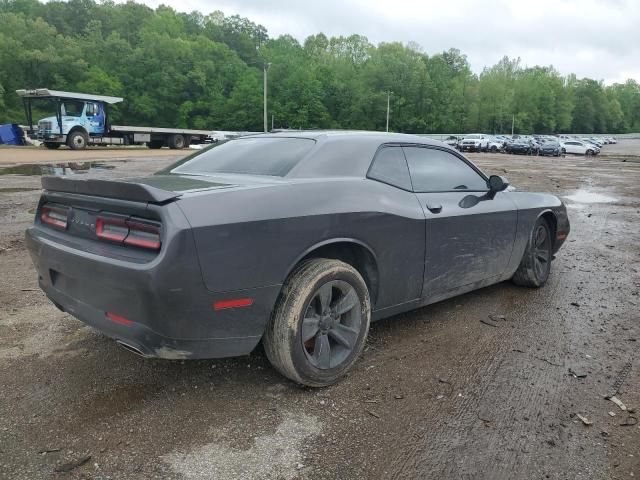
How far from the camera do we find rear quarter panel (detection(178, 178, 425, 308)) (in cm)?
254

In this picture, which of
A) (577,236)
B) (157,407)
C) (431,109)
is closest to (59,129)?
(577,236)

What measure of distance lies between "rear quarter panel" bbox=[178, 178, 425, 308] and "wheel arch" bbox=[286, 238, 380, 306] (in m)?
0.02

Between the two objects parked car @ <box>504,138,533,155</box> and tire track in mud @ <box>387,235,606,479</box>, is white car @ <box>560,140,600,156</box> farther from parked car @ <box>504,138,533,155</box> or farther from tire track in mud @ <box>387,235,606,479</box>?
tire track in mud @ <box>387,235,606,479</box>

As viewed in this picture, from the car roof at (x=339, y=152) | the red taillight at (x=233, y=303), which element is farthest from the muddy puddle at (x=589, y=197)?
the red taillight at (x=233, y=303)

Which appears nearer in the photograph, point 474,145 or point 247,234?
point 247,234

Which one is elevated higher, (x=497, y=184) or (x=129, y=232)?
(x=497, y=184)

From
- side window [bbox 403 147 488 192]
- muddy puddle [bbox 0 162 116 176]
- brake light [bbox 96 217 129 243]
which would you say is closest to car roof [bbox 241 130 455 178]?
side window [bbox 403 147 488 192]

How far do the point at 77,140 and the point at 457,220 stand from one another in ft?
92.6

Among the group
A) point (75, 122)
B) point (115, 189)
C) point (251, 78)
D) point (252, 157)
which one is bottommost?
point (115, 189)

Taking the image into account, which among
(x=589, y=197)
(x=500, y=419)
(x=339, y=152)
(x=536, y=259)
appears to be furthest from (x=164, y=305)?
(x=589, y=197)

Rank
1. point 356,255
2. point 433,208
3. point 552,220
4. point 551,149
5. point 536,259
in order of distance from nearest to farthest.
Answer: point 356,255
point 433,208
point 536,259
point 552,220
point 551,149

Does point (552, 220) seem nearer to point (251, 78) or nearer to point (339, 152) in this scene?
point (339, 152)

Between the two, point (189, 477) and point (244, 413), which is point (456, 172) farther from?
point (189, 477)

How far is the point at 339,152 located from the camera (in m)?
3.43
